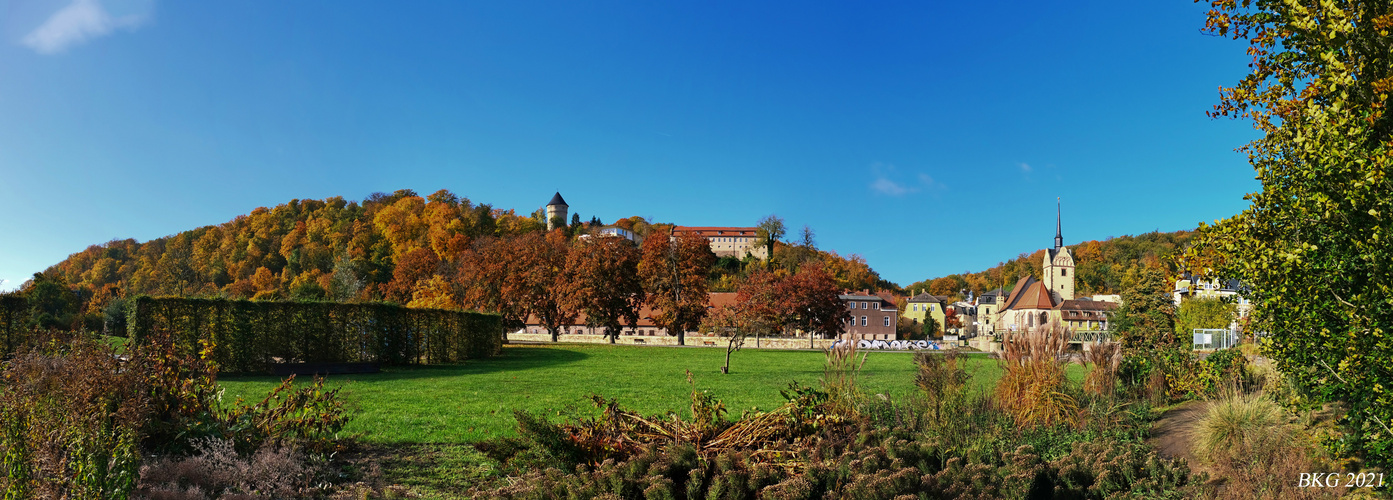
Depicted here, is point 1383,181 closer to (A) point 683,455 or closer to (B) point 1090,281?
(A) point 683,455

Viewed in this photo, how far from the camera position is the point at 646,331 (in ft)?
208

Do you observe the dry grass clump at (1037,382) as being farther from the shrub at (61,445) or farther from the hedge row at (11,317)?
the hedge row at (11,317)

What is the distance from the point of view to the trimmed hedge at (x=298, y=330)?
52.0 feet

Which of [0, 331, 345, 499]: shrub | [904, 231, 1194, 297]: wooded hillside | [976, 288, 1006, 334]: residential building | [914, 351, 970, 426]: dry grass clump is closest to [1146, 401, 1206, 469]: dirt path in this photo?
[914, 351, 970, 426]: dry grass clump

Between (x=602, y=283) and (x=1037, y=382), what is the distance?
35.9 metres

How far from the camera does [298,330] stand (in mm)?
17703

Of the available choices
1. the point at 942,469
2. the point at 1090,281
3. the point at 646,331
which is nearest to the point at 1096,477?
the point at 942,469

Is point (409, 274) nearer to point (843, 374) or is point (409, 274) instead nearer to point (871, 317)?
point (871, 317)

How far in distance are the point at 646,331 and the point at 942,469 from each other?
195ft

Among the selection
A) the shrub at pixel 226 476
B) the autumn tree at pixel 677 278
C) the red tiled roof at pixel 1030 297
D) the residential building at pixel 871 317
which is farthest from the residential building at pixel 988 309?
the shrub at pixel 226 476

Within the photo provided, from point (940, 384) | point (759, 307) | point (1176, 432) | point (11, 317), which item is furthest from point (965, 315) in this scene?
point (940, 384)

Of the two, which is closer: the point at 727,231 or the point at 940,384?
the point at 940,384

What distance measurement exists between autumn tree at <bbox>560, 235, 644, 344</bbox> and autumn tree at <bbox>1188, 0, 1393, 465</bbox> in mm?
36860

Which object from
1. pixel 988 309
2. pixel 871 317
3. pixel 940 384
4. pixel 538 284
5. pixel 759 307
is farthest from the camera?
pixel 988 309
